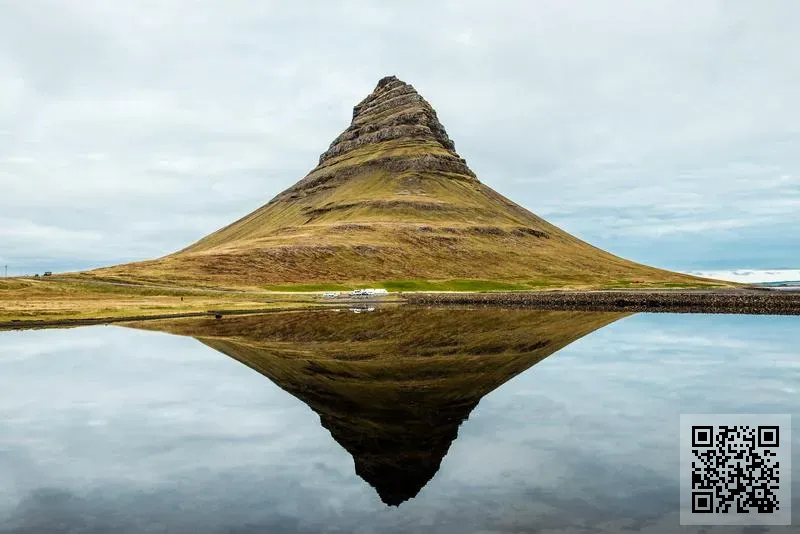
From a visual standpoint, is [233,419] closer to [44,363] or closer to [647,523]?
[647,523]

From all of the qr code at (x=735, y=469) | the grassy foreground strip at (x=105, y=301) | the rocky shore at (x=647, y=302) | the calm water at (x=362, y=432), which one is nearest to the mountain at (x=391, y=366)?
the calm water at (x=362, y=432)

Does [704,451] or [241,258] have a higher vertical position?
[241,258]

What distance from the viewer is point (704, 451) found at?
790 inches

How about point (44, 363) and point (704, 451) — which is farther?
point (44, 363)

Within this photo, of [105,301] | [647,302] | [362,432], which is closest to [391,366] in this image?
[362,432]

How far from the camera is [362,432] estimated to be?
22250 millimetres

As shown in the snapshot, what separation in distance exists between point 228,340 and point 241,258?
146682 millimetres

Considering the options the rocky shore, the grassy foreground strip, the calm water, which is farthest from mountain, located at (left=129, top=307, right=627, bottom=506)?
the rocky shore

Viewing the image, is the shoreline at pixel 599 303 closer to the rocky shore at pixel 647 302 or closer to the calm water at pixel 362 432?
the rocky shore at pixel 647 302

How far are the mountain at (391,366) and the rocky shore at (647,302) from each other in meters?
A: 33.9

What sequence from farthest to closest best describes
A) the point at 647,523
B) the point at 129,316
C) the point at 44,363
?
the point at 129,316 < the point at 44,363 < the point at 647,523

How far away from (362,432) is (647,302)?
104 m

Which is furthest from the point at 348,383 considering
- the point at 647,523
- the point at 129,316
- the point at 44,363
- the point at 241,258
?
the point at 241,258

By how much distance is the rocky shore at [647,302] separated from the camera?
99250 mm
